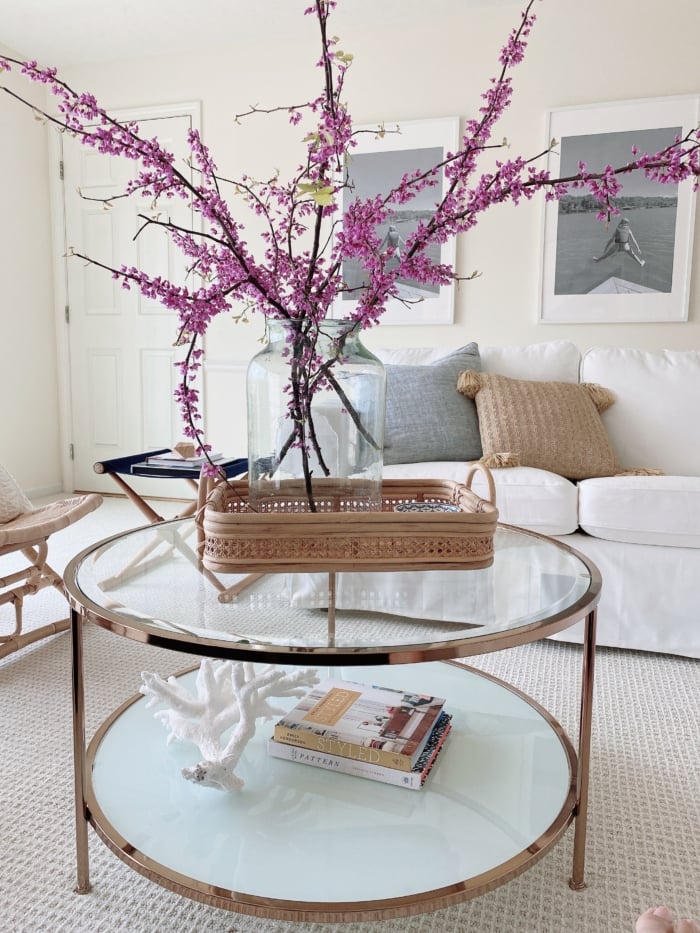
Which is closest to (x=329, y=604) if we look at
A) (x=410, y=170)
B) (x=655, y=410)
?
(x=655, y=410)

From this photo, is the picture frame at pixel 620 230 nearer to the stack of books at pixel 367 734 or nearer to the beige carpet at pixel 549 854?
the beige carpet at pixel 549 854

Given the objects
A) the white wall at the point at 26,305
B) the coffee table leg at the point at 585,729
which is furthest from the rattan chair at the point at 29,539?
the white wall at the point at 26,305

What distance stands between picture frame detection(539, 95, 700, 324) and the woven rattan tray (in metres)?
2.83

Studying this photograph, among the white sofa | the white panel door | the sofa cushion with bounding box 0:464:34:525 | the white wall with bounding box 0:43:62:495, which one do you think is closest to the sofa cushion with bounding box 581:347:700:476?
the white sofa

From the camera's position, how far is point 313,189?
2.96 ft

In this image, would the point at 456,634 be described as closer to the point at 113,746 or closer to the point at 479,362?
the point at 113,746

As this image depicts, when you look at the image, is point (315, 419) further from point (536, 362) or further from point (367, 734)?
point (536, 362)

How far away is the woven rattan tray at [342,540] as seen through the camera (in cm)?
109

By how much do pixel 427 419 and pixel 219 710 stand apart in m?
1.56

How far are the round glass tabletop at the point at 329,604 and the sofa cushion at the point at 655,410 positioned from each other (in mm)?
1517

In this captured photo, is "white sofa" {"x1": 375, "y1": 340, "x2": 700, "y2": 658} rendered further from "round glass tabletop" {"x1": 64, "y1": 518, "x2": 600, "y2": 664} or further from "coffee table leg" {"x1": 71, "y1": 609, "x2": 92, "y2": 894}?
"coffee table leg" {"x1": 71, "y1": 609, "x2": 92, "y2": 894}

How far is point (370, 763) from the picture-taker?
1.17 m

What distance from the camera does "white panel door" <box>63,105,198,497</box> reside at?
14.4 feet

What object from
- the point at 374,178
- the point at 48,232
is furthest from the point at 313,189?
the point at 48,232
